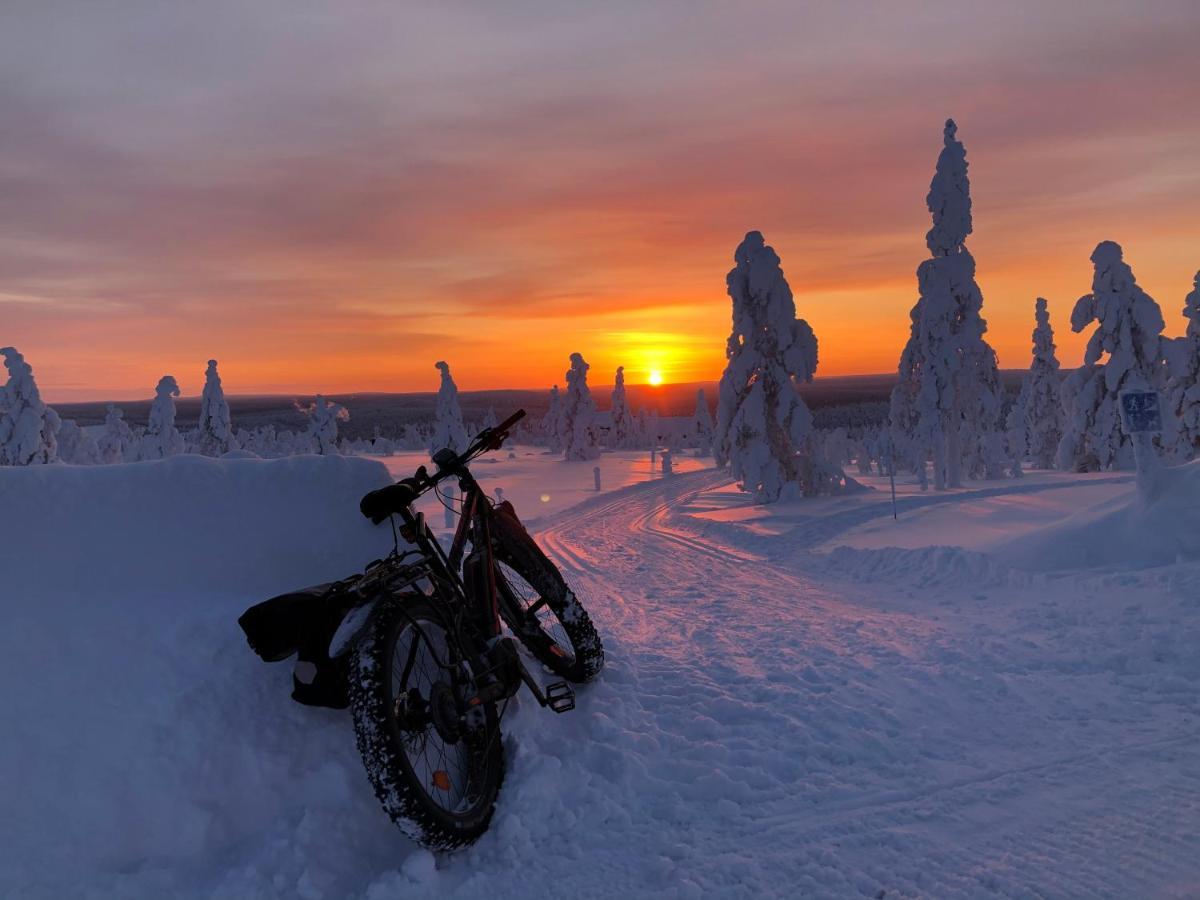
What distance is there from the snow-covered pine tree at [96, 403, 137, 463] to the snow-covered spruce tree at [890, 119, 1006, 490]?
70984 mm

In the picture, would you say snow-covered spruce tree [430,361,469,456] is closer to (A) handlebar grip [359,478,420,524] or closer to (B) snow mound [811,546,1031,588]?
(B) snow mound [811,546,1031,588]

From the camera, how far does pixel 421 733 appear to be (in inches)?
154

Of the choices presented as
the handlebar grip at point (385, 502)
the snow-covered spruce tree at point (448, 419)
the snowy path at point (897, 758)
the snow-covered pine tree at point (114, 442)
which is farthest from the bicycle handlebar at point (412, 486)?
the snow-covered pine tree at point (114, 442)

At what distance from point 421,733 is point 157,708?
4.42 feet

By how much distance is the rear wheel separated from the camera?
5441 mm

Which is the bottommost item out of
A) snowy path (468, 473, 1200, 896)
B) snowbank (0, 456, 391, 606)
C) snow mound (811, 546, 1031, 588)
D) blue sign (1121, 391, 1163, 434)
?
snow mound (811, 546, 1031, 588)

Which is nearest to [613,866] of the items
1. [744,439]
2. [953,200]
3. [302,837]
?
[302,837]

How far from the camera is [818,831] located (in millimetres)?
3910

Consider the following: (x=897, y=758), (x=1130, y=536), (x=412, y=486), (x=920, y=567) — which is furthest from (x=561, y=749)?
(x=1130, y=536)

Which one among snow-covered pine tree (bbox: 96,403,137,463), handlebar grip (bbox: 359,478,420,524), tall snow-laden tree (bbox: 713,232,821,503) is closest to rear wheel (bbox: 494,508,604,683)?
handlebar grip (bbox: 359,478,420,524)

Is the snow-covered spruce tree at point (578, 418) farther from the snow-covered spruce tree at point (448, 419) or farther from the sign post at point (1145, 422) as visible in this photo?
the sign post at point (1145, 422)

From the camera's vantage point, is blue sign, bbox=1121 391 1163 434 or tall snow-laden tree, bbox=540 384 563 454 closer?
blue sign, bbox=1121 391 1163 434

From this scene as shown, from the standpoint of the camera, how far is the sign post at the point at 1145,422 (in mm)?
10555

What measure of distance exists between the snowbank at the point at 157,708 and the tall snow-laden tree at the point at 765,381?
2266 centimetres
